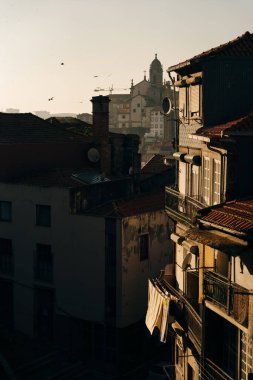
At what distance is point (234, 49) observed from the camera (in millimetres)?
21438

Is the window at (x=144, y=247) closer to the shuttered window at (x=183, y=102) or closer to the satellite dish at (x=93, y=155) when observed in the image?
the satellite dish at (x=93, y=155)

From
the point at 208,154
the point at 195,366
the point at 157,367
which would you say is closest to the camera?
the point at 208,154

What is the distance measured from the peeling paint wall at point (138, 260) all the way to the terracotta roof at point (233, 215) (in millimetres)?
16237

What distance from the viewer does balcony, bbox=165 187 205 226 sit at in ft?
70.7

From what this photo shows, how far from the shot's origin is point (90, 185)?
36.2m

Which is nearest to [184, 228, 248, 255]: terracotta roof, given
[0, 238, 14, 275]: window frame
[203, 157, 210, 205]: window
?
[203, 157, 210, 205]: window

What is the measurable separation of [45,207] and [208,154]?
1792cm

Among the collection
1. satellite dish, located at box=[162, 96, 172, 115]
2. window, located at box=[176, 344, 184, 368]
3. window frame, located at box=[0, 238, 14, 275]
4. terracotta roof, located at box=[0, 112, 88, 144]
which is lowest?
window, located at box=[176, 344, 184, 368]

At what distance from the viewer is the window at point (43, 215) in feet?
119

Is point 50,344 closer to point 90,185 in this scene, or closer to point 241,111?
point 90,185

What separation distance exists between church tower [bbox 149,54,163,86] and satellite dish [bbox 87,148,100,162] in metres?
146

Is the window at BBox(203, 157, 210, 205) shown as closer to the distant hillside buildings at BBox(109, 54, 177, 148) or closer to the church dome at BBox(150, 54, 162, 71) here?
the distant hillside buildings at BBox(109, 54, 177, 148)

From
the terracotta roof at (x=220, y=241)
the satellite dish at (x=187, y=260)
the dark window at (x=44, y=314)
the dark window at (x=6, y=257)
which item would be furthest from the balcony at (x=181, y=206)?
the dark window at (x=6, y=257)

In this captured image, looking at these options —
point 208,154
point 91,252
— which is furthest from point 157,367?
point 208,154
